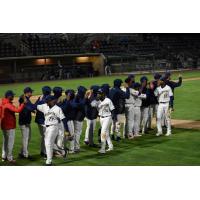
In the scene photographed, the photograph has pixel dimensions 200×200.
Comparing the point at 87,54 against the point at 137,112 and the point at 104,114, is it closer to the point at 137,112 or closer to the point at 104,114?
the point at 137,112

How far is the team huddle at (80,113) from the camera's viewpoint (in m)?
8.90

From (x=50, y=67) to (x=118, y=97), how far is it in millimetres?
20827

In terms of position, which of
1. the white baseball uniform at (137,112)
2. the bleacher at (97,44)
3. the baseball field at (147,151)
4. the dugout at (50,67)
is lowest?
the baseball field at (147,151)

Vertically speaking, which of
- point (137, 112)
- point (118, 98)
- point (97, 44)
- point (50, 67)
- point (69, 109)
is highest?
point (97, 44)

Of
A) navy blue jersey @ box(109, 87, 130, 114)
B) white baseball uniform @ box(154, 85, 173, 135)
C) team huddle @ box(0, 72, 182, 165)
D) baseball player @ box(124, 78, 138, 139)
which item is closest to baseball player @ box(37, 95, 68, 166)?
team huddle @ box(0, 72, 182, 165)

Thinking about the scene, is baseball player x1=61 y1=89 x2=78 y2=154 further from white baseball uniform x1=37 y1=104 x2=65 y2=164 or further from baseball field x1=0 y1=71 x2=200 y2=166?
white baseball uniform x1=37 y1=104 x2=65 y2=164

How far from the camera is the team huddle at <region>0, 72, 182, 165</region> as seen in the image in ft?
29.2

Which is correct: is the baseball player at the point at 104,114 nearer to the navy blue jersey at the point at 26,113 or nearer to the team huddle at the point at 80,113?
the team huddle at the point at 80,113

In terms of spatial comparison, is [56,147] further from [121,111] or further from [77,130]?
[121,111]

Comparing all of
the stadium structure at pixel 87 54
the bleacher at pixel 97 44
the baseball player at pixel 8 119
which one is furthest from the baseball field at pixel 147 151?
the bleacher at pixel 97 44

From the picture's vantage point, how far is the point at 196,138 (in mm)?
11125

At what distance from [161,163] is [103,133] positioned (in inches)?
62.7

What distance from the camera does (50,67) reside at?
102 ft

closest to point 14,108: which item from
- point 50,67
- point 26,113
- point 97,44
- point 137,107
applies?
point 26,113
